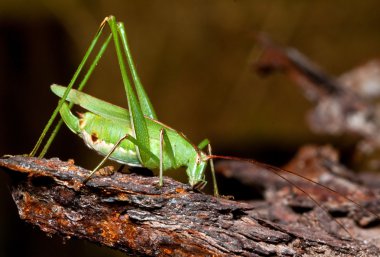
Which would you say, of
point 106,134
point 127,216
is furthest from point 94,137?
point 127,216

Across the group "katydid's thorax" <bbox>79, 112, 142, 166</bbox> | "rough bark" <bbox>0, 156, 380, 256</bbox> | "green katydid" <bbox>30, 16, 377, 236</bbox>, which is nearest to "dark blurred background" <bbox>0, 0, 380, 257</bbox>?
"green katydid" <bbox>30, 16, 377, 236</bbox>

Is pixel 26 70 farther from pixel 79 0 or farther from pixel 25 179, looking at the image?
pixel 25 179

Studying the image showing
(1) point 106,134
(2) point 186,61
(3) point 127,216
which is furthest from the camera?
(2) point 186,61

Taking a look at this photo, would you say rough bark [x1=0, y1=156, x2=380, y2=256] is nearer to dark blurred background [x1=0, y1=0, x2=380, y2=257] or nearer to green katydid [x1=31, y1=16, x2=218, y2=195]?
green katydid [x1=31, y1=16, x2=218, y2=195]

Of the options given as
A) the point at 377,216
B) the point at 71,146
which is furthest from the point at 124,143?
the point at 71,146

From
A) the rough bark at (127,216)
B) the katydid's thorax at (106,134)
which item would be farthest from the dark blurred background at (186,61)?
the rough bark at (127,216)

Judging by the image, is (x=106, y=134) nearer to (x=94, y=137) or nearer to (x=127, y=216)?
(x=94, y=137)
